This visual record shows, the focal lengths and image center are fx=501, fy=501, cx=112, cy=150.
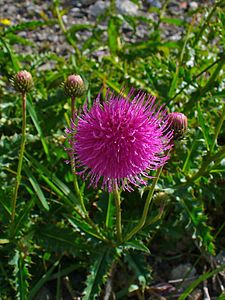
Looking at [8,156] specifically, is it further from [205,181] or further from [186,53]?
[186,53]

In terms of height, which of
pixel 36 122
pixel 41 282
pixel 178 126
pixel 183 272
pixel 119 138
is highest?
pixel 178 126

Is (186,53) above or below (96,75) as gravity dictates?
above

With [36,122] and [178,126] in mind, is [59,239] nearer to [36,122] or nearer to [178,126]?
[36,122]

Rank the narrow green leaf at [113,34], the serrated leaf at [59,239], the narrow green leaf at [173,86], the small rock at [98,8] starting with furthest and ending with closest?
the small rock at [98,8]
the narrow green leaf at [113,34]
the narrow green leaf at [173,86]
the serrated leaf at [59,239]

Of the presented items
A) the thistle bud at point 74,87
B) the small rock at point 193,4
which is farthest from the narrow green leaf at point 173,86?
the small rock at point 193,4

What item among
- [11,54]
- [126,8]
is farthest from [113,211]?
[126,8]

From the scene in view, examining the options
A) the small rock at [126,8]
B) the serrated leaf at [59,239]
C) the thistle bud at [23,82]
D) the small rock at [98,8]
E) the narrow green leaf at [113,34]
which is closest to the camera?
the thistle bud at [23,82]

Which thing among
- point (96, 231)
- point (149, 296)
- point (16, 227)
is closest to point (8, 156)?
point (16, 227)

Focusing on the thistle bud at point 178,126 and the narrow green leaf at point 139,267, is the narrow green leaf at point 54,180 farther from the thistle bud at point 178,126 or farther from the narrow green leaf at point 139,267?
the thistle bud at point 178,126

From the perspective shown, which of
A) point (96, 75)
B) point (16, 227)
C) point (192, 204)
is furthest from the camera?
point (96, 75)

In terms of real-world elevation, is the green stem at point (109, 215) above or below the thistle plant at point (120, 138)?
below

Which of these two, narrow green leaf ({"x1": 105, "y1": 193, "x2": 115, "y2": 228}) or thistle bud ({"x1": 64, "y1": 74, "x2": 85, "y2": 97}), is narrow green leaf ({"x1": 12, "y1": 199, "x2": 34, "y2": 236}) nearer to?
narrow green leaf ({"x1": 105, "y1": 193, "x2": 115, "y2": 228})
